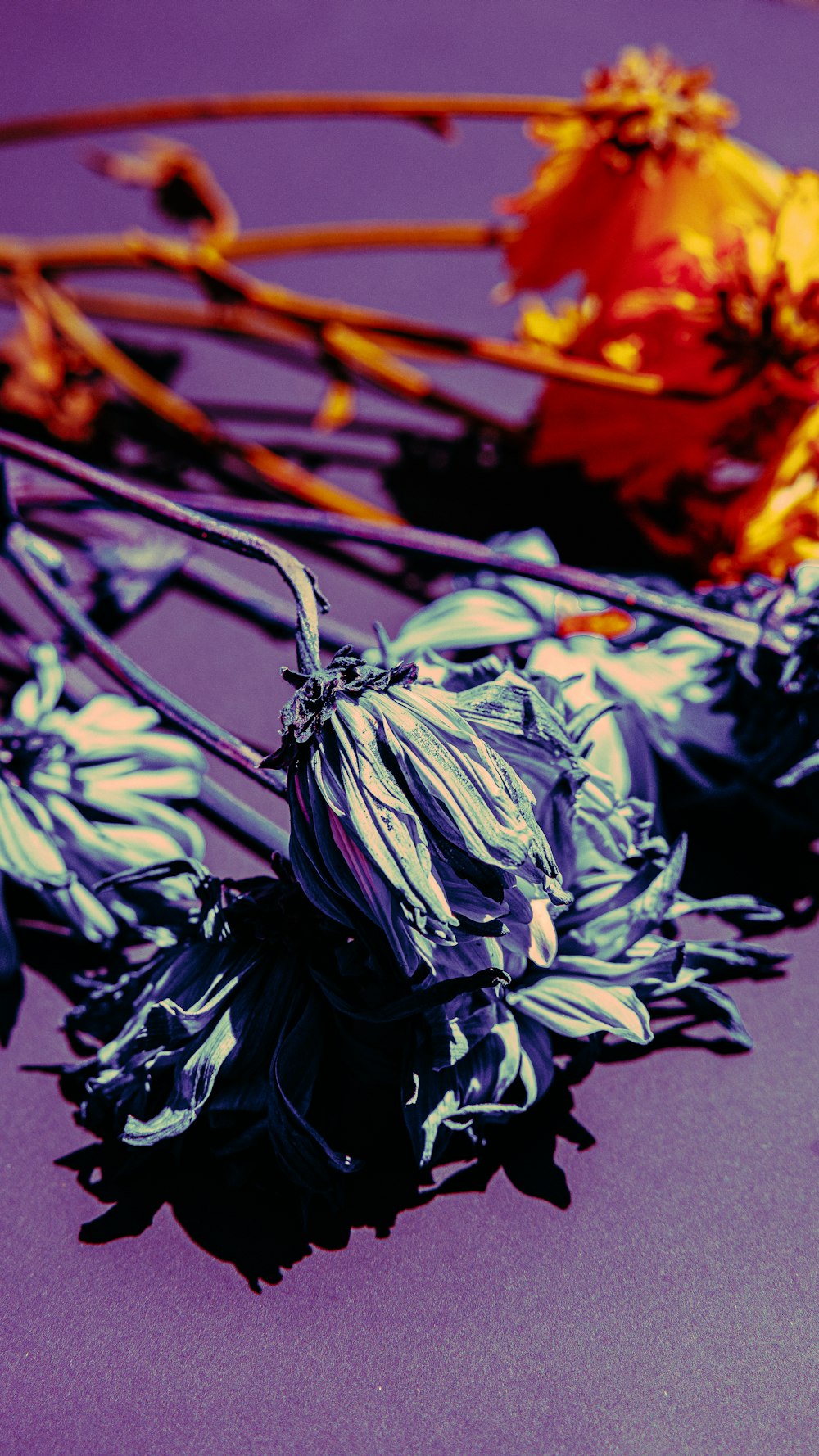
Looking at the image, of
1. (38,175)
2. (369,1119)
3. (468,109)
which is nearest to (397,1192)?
(369,1119)

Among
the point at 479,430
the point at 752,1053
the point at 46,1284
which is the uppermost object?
the point at 479,430

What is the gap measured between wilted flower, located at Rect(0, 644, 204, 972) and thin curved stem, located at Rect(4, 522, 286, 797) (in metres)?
0.01

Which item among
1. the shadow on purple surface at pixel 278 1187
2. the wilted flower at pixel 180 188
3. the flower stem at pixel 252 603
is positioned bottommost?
the shadow on purple surface at pixel 278 1187

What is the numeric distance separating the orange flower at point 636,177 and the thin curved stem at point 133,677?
0.20 metres

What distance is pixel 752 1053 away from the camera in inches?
10.0

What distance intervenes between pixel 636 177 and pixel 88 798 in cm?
26

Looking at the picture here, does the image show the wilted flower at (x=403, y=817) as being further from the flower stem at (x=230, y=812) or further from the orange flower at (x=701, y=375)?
the orange flower at (x=701, y=375)

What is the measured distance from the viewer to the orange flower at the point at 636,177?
0.38m

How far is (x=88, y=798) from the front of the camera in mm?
268

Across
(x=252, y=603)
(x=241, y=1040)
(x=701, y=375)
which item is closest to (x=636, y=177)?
(x=701, y=375)

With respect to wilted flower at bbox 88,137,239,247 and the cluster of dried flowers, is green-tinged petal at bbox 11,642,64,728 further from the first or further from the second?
wilted flower at bbox 88,137,239,247

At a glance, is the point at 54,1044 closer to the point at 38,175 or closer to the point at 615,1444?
the point at 615,1444

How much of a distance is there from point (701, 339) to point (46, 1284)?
0.28 m

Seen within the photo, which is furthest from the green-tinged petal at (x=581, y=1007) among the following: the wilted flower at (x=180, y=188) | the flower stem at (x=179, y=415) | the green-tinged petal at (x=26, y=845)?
the wilted flower at (x=180, y=188)
